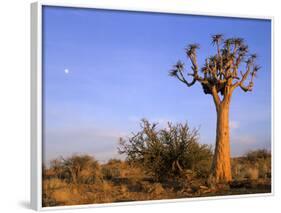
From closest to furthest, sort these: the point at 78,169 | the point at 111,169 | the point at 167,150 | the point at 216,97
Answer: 1. the point at 78,169
2. the point at 111,169
3. the point at 167,150
4. the point at 216,97

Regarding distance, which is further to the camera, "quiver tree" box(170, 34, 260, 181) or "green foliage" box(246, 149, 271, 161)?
"green foliage" box(246, 149, 271, 161)

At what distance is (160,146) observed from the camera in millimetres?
10398

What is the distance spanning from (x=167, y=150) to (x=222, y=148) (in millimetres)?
907

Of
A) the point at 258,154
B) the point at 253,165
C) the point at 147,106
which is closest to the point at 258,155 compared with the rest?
the point at 258,154

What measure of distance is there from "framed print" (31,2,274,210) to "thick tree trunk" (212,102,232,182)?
18 mm

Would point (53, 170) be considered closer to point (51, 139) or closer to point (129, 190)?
point (51, 139)

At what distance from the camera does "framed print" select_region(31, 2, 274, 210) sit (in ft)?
31.4

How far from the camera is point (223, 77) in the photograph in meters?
10.8

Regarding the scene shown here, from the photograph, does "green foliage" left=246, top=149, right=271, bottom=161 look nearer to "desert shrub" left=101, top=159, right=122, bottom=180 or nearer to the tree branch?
the tree branch

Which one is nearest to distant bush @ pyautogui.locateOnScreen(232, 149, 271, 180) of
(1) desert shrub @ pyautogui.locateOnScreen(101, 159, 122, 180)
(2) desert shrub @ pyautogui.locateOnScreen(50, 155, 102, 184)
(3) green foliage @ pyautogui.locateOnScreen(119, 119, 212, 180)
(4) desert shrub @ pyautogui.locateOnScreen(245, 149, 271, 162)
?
(4) desert shrub @ pyautogui.locateOnScreen(245, 149, 271, 162)

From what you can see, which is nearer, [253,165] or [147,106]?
[147,106]

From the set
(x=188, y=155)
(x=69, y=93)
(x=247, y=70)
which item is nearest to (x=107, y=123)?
(x=69, y=93)

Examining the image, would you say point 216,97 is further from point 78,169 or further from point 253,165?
point 78,169

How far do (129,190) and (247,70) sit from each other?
8.79 feet
